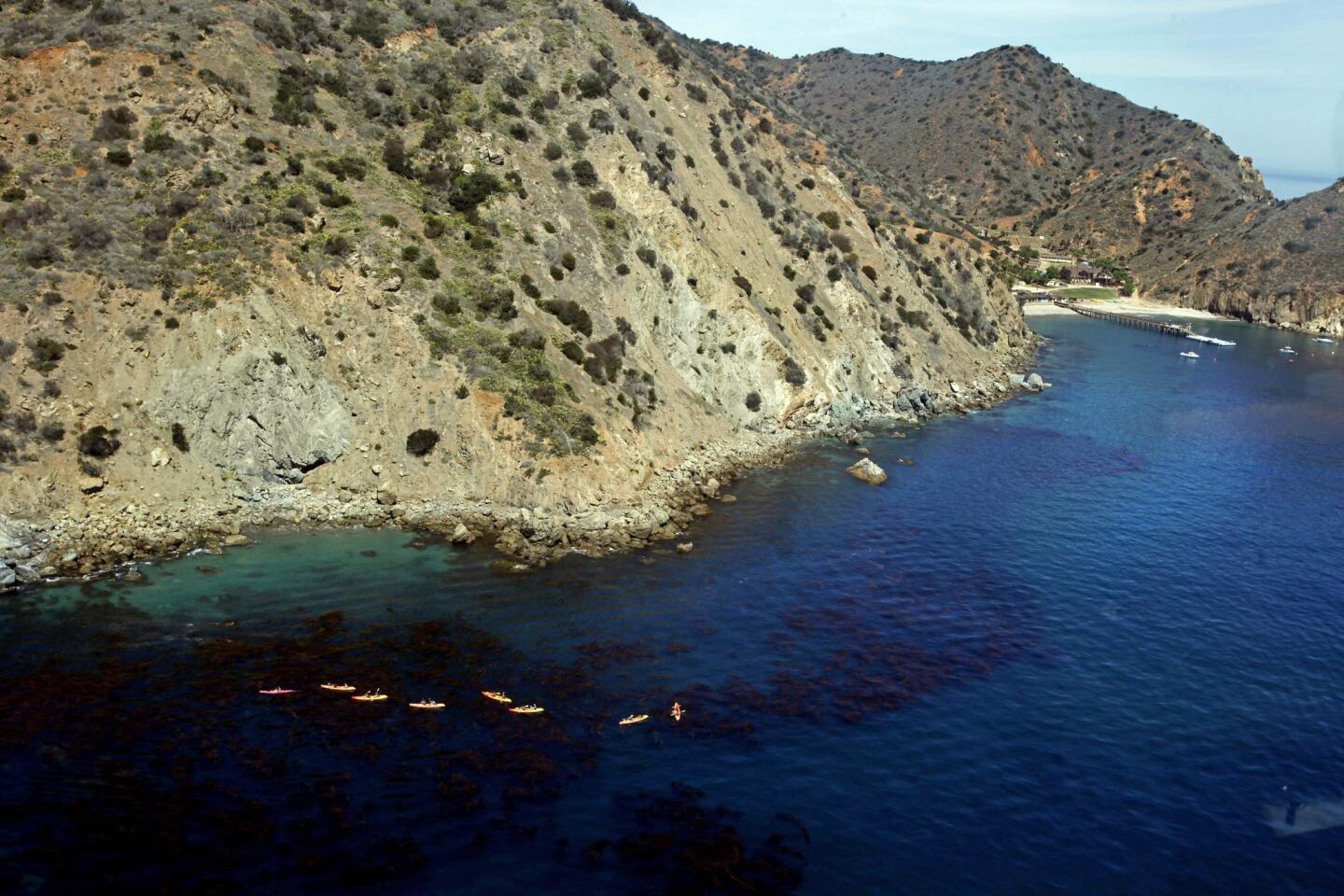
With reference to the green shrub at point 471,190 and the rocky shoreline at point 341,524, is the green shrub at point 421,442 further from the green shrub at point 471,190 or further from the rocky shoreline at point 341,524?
the green shrub at point 471,190

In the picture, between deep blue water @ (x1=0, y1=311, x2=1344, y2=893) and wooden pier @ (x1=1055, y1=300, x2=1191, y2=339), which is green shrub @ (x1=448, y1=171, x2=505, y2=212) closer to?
deep blue water @ (x1=0, y1=311, x2=1344, y2=893)

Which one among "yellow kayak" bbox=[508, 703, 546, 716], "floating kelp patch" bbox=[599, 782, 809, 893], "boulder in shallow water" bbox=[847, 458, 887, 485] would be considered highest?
"boulder in shallow water" bbox=[847, 458, 887, 485]

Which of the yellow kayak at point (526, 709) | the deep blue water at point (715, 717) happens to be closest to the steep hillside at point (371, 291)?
the deep blue water at point (715, 717)

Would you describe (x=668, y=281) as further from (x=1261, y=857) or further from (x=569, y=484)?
(x=1261, y=857)

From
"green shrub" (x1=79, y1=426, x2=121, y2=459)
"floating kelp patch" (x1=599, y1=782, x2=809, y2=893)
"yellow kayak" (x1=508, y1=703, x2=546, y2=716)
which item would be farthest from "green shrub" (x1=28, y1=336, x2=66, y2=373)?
"floating kelp patch" (x1=599, y1=782, x2=809, y2=893)

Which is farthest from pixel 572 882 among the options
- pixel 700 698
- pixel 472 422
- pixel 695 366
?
pixel 695 366
